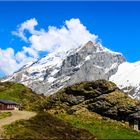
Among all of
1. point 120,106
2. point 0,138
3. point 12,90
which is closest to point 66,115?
point 120,106

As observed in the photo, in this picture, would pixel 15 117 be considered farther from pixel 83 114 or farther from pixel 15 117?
pixel 83 114

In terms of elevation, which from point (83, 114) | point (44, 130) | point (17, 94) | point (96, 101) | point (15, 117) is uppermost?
point (17, 94)

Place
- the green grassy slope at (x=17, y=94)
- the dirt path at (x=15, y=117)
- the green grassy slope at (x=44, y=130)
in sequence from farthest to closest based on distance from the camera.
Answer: the green grassy slope at (x=17, y=94) → the dirt path at (x=15, y=117) → the green grassy slope at (x=44, y=130)

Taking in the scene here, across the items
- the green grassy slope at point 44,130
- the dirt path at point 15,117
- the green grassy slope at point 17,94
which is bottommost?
the green grassy slope at point 44,130

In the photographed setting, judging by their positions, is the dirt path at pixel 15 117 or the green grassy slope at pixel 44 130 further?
the dirt path at pixel 15 117

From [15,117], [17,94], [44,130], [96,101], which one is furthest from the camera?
[17,94]

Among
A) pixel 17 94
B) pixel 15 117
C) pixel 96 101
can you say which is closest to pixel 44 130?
pixel 15 117

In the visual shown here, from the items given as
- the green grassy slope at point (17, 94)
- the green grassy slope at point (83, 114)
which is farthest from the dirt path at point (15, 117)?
the green grassy slope at point (17, 94)

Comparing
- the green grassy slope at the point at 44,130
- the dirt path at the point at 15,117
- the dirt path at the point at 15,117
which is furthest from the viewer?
the dirt path at the point at 15,117

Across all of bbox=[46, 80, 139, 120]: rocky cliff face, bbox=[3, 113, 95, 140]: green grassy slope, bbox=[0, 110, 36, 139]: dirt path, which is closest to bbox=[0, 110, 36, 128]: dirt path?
bbox=[0, 110, 36, 139]: dirt path

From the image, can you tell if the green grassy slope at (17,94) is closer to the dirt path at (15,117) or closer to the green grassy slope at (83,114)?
the green grassy slope at (83,114)

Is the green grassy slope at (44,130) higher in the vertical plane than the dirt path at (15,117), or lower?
lower

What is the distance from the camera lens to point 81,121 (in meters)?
85.9

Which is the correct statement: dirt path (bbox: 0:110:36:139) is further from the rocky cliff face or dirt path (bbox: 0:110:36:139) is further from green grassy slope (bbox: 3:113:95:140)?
the rocky cliff face
